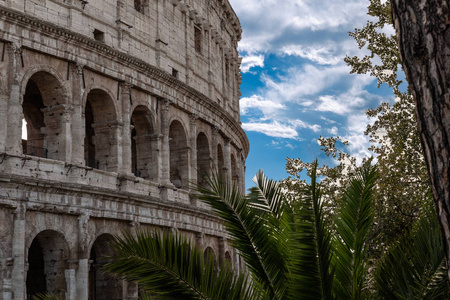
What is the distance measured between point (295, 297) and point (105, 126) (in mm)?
17441

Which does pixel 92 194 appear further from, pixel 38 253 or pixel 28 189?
pixel 38 253

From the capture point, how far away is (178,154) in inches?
1125

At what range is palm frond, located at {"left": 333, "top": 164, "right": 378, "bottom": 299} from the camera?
7.23 meters

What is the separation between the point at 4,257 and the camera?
18344 millimetres

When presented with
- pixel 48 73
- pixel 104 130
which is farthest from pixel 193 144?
pixel 48 73

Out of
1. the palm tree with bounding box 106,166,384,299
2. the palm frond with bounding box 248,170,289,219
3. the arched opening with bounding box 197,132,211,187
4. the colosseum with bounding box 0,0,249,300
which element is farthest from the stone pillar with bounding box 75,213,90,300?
the palm tree with bounding box 106,166,384,299

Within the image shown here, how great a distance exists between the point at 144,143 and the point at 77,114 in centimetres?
493

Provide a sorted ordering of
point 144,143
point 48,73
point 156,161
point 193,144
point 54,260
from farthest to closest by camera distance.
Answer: point 193,144, point 144,143, point 156,161, point 48,73, point 54,260

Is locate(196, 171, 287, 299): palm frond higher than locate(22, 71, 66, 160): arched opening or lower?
lower

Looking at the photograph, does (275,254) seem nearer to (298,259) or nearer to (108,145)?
(298,259)

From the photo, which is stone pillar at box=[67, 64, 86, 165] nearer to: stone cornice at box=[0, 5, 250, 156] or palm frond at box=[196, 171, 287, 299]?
stone cornice at box=[0, 5, 250, 156]

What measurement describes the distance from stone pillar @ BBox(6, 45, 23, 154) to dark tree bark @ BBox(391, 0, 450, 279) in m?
16.5

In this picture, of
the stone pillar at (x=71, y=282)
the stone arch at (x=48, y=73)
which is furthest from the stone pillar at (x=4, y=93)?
the stone pillar at (x=71, y=282)

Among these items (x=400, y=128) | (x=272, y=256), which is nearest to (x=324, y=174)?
(x=400, y=128)
